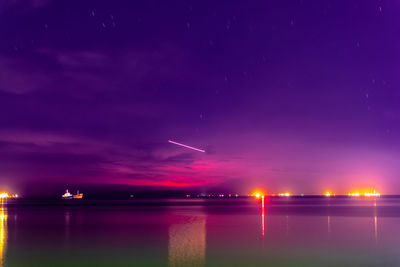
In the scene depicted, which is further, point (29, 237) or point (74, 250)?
point (29, 237)

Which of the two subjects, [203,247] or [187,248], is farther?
[203,247]

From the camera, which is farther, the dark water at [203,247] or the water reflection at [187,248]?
the dark water at [203,247]

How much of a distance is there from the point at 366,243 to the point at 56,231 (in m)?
30.8

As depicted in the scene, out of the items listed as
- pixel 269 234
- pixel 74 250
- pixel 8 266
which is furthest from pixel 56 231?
pixel 269 234

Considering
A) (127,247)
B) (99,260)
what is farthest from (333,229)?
(99,260)

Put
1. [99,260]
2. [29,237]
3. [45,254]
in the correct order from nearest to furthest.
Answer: [99,260] < [45,254] < [29,237]

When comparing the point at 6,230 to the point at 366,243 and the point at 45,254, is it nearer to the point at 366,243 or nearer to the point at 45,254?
the point at 45,254

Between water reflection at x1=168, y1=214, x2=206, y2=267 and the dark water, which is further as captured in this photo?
the dark water

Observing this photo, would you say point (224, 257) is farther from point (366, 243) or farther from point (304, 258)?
point (366, 243)

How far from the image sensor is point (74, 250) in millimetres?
28938

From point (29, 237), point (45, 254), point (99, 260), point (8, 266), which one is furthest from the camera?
point (29, 237)

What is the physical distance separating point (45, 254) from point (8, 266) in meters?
4.10

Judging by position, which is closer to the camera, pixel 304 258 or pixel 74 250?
pixel 304 258

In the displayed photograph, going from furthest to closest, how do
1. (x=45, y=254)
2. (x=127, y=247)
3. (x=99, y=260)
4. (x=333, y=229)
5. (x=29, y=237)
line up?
(x=333, y=229)
(x=29, y=237)
(x=127, y=247)
(x=45, y=254)
(x=99, y=260)
